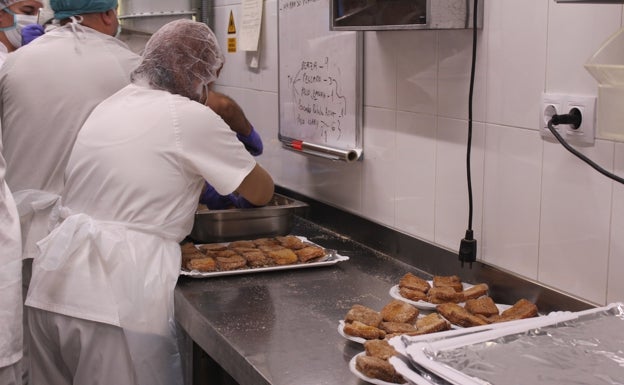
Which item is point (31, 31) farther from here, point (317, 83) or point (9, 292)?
point (9, 292)

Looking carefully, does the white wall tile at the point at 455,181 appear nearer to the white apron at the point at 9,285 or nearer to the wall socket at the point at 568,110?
the wall socket at the point at 568,110

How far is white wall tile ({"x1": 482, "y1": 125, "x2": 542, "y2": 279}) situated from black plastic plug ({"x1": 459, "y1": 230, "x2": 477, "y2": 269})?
2cm

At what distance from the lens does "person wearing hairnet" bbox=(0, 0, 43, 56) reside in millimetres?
2672

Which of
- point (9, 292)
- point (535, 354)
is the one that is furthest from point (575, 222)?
point (9, 292)

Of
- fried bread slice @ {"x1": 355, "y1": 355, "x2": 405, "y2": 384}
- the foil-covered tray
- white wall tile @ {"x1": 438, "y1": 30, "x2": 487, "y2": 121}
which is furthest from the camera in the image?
white wall tile @ {"x1": 438, "y1": 30, "x2": 487, "y2": 121}

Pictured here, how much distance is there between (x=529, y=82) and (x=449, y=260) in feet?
1.60

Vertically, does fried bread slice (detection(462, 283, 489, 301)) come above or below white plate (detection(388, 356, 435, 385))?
below

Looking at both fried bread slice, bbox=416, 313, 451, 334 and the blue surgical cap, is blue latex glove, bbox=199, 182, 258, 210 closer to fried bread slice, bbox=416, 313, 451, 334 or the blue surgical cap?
the blue surgical cap

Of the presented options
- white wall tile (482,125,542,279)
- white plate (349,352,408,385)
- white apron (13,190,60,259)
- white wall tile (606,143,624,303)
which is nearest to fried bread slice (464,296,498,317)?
white wall tile (482,125,542,279)

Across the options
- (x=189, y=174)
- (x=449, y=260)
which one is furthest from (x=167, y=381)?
Result: (x=449, y=260)

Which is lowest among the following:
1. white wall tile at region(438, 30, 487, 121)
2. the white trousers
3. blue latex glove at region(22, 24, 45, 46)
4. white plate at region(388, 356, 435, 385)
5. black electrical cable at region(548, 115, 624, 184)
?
the white trousers

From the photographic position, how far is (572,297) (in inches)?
61.6

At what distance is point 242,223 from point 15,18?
44.8 inches

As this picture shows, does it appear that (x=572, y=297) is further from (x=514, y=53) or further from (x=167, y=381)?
(x=167, y=381)
